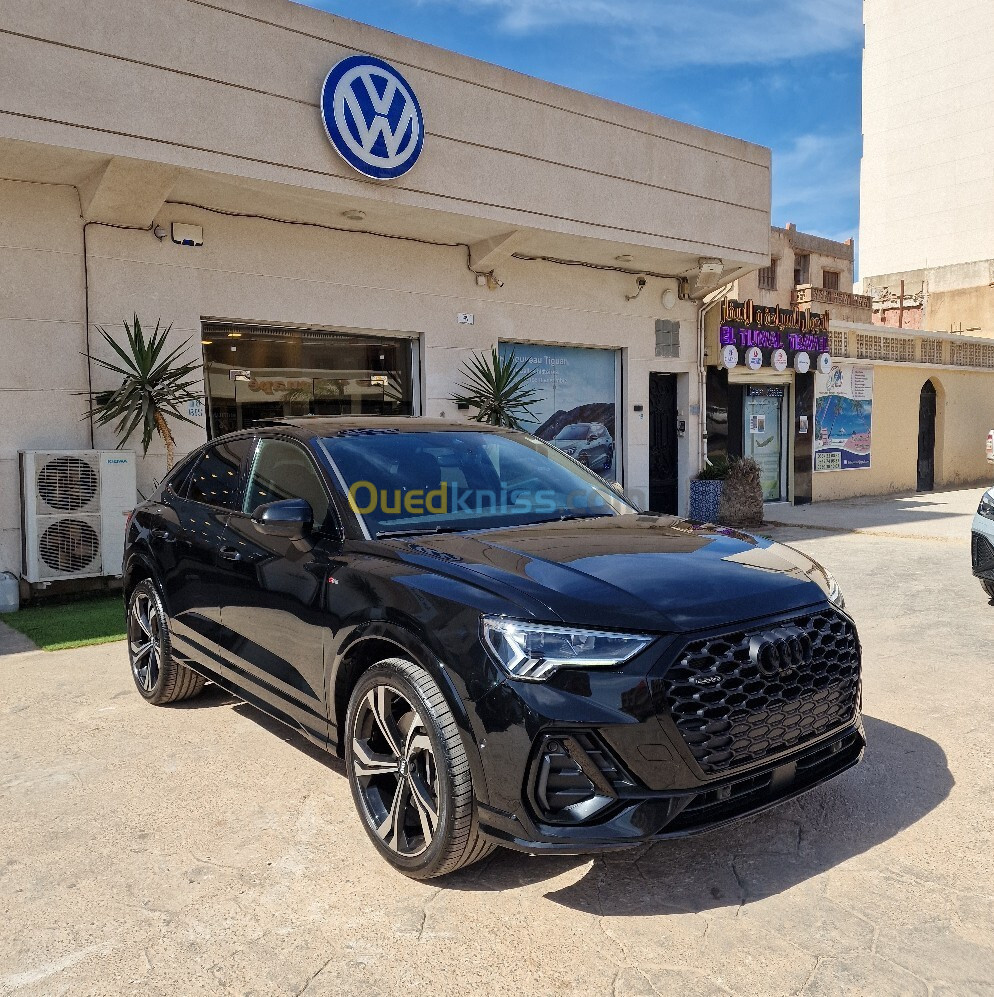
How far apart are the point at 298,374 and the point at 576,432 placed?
4257 millimetres

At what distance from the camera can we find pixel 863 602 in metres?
7.33

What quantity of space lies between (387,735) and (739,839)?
1.32 metres

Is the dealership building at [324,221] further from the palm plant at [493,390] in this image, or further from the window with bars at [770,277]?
the window with bars at [770,277]

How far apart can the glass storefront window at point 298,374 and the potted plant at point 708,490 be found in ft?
16.8

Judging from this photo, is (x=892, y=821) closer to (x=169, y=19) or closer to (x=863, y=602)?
(x=863, y=602)

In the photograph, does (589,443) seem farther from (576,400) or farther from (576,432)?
(576,400)

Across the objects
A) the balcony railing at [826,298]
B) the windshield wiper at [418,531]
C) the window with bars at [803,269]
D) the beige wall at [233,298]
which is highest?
the window with bars at [803,269]

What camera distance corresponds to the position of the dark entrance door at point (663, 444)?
44.2 feet

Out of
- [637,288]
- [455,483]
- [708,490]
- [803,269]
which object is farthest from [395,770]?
[803,269]

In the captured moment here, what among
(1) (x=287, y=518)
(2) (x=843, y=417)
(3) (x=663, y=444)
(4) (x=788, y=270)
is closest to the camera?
(1) (x=287, y=518)

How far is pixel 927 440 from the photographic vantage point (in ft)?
68.0

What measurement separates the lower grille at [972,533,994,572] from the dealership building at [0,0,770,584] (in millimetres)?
6051

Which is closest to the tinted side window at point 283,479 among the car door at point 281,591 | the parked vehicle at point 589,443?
the car door at point 281,591

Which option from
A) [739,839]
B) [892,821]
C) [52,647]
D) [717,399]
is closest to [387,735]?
[739,839]
